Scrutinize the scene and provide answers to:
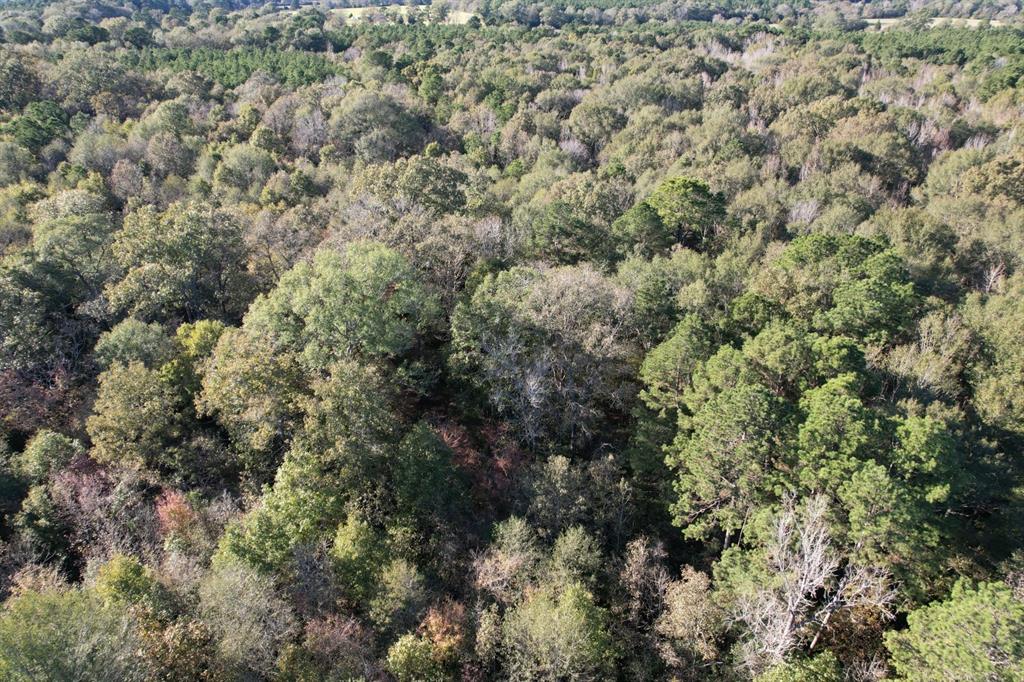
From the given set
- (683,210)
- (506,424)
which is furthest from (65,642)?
(683,210)

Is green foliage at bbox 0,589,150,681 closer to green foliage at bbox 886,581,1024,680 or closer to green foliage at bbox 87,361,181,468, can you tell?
green foliage at bbox 87,361,181,468

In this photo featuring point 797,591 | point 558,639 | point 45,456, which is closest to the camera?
point 797,591

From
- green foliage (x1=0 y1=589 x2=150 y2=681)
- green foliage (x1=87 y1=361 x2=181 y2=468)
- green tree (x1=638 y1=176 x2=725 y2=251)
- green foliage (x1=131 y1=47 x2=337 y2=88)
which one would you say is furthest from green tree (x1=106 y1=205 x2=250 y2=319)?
green foliage (x1=131 y1=47 x2=337 y2=88)

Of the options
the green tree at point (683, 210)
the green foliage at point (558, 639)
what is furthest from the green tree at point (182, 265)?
the green tree at point (683, 210)

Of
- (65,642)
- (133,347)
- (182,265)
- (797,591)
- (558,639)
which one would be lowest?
(558,639)

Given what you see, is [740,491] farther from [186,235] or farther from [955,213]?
[955,213]

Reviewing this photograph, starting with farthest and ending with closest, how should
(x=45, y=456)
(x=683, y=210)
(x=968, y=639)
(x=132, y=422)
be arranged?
1. (x=683, y=210)
2. (x=132, y=422)
3. (x=45, y=456)
4. (x=968, y=639)

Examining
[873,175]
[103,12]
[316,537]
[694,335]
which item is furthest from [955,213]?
[103,12]

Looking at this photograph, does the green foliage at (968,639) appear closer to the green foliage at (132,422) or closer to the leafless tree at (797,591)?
the leafless tree at (797,591)

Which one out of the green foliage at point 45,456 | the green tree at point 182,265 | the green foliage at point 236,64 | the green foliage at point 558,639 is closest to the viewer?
the green foliage at point 558,639

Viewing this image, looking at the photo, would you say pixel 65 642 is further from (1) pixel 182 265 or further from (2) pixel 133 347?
(1) pixel 182 265
